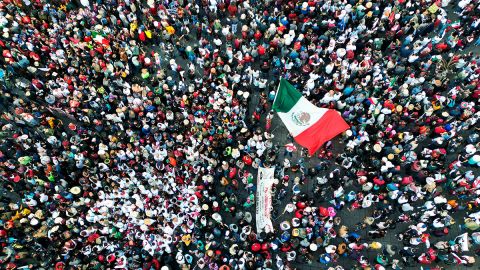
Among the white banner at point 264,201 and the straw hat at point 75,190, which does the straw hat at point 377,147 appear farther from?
the straw hat at point 75,190

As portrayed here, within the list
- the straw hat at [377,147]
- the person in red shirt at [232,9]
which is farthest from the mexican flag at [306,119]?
the person in red shirt at [232,9]

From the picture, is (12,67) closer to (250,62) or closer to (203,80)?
(203,80)

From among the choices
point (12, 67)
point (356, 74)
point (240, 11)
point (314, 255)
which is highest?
point (240, 11)

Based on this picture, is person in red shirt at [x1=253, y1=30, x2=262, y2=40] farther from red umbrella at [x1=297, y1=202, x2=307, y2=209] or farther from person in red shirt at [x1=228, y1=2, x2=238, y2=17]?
red umbrella at [x1=297, y1=202, x2=307, y2=209]

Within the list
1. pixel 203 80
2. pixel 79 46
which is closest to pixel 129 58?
pixel 79 46

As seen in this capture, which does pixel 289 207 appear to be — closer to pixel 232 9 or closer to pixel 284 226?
pixel 284 226

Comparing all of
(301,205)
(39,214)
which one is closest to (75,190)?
(39,214)

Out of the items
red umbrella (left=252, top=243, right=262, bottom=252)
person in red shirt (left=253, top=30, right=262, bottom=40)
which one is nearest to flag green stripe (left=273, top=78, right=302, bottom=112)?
person in red shirt (left=253, top=30, right=262, bottom=40)
